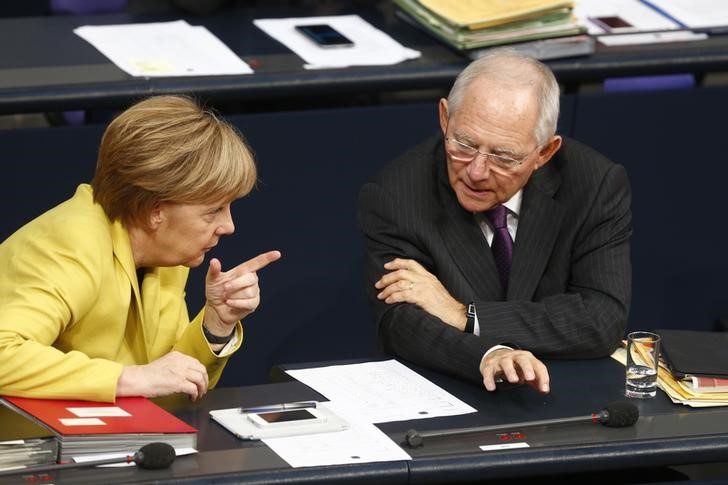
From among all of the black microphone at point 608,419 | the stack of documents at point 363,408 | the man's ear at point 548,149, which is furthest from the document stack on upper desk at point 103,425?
the man's ear at point 548,149

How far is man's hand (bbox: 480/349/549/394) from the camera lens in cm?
326

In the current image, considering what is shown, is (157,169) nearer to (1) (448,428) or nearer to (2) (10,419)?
(2) (10,419)

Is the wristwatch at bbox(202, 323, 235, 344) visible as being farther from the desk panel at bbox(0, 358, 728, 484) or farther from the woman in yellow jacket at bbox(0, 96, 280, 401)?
the desk panel at bbox(0, 358, 728, 484)

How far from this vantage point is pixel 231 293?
333 centimetres

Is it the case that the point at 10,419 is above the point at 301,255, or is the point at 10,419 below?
above

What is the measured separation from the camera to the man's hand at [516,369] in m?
3.26

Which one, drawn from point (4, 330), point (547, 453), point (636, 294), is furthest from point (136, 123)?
point (636, 294)

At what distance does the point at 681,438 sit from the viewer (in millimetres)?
3127

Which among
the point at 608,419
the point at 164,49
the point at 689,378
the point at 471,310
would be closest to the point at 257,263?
the point at 471,310

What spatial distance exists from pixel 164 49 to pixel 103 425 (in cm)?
194

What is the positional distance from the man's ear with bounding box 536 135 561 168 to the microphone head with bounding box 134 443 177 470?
1.33 metres

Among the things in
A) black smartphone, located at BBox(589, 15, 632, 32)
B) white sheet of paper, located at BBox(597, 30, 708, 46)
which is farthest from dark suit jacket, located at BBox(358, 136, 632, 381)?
black smartphone, located at BBox(589, 15, 632, 32)

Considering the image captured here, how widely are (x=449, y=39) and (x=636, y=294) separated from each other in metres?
1.09

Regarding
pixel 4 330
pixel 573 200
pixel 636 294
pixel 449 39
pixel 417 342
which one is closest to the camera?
pixel 4 330
